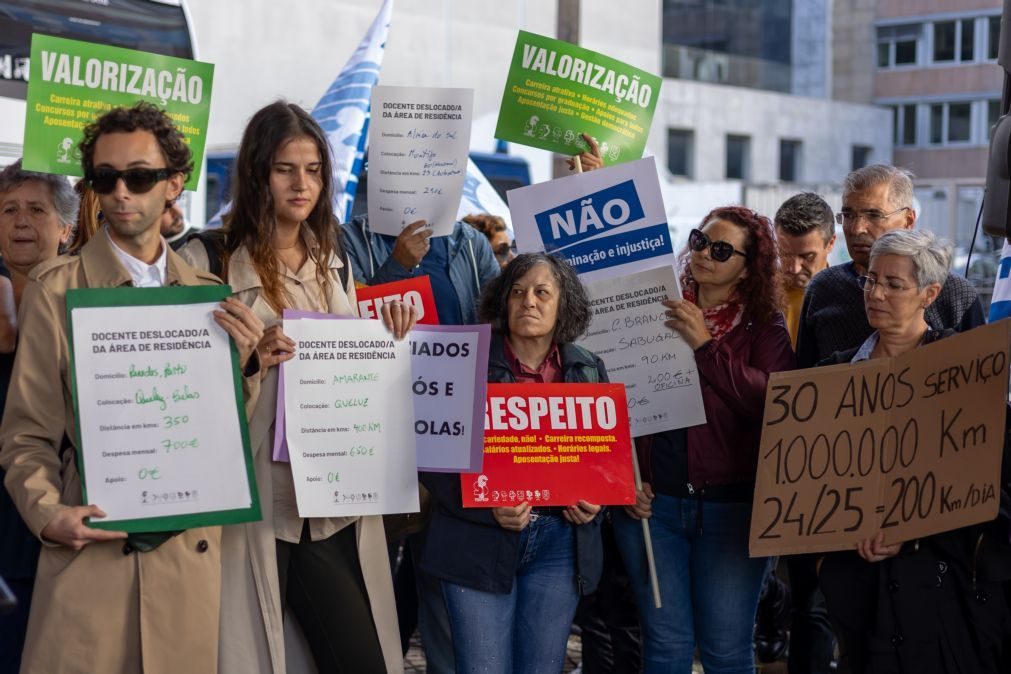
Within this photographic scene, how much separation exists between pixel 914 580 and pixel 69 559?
233cm

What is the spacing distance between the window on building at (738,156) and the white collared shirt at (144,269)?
38376 millimetres

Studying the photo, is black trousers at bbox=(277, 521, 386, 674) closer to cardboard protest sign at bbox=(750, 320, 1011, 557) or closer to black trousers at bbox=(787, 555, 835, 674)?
cardboard protest sign at bbox=(750, 320, 1011, 557)

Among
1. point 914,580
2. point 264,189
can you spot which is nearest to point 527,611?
point 914,580

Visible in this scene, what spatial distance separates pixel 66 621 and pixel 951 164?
49367mm

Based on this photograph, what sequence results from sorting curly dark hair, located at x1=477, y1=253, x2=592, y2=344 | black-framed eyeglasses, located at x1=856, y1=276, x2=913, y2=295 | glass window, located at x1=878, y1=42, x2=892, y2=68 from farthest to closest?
glass window, located at x1=878, y1=42, x2=892, y2=68
curly dark hair, located at x1=477, y1=253, x2=592, y2=344
black-framed eyeglasses, located at x1=856, y1=276, x2=913, y2=295

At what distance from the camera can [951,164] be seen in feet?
160

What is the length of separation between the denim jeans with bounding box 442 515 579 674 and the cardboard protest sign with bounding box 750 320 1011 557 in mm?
585

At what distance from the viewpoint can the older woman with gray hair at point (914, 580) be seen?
3.83 meters

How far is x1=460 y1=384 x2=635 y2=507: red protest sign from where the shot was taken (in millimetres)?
4035

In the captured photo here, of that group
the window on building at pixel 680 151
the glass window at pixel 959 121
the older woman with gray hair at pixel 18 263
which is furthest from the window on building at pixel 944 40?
the older woman with gray hair at pixel 18 263

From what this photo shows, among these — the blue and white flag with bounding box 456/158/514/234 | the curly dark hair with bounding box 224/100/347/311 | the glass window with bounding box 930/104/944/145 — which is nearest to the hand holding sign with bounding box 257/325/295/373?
the curly dark hair with bounding box 224/100/347/311

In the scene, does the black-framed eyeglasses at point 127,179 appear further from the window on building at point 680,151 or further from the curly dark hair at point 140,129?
the window on building at point 680,151

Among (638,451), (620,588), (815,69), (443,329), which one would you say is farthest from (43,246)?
(815,69)

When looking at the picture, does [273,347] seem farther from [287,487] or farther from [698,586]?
[698,586]
